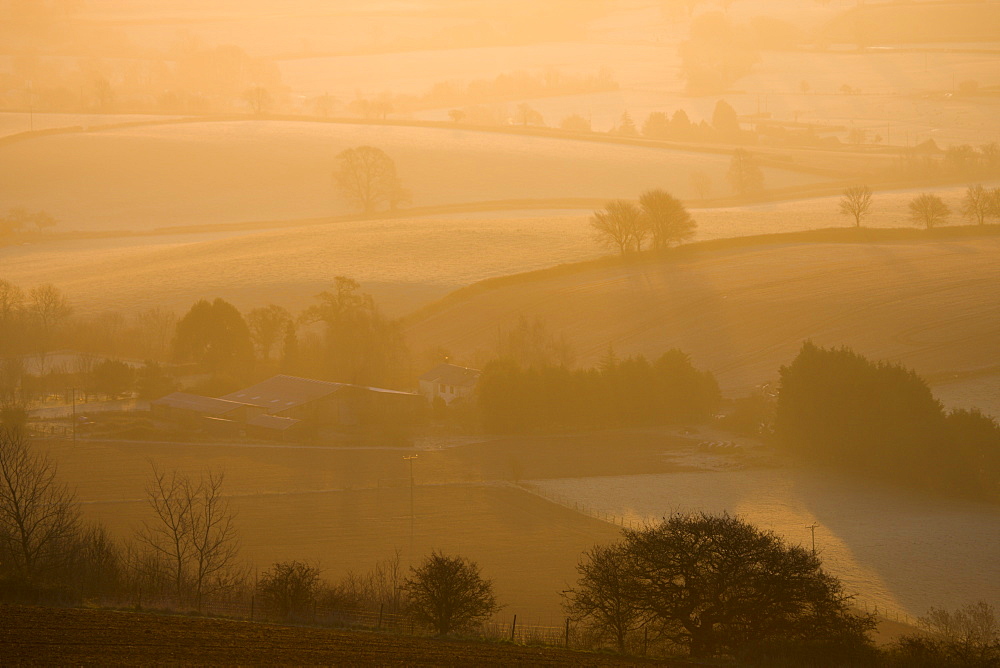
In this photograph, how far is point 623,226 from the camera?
54312 mm

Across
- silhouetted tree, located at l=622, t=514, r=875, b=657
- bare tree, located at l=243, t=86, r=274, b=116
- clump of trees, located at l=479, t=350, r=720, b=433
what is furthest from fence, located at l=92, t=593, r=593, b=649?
bare tree, located at l=243, t=86, r=274, b=116

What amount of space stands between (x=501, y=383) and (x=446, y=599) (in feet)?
62.2

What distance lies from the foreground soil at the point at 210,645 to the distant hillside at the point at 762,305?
2471 centimetres

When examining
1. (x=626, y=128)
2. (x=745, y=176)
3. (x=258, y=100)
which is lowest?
(x=745, y=176)

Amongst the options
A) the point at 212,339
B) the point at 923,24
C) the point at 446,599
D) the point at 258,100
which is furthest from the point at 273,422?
the point at 923,24

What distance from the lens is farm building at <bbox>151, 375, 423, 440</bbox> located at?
3341cm

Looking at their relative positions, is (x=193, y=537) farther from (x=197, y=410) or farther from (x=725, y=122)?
(x=725, y=122)

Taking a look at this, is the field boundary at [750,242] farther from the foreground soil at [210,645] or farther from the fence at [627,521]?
the foreground soil at [210,645]

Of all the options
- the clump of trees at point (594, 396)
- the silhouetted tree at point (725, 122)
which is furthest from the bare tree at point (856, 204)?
the silhouetted tree at point (725, 122)

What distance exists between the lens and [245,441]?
3262 cm

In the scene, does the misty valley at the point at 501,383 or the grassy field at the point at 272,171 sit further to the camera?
the grassy field at the point at 272,171

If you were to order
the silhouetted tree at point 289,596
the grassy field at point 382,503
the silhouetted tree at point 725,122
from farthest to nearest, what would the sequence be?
the silhouetted tree at point 725,122 < the grassy field at point 382,503 < the silhouetted tree at point 289,596

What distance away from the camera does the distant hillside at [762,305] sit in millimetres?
40219

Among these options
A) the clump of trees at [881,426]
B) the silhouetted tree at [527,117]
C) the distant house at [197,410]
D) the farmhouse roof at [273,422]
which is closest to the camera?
the clump of trees at [881,426]
